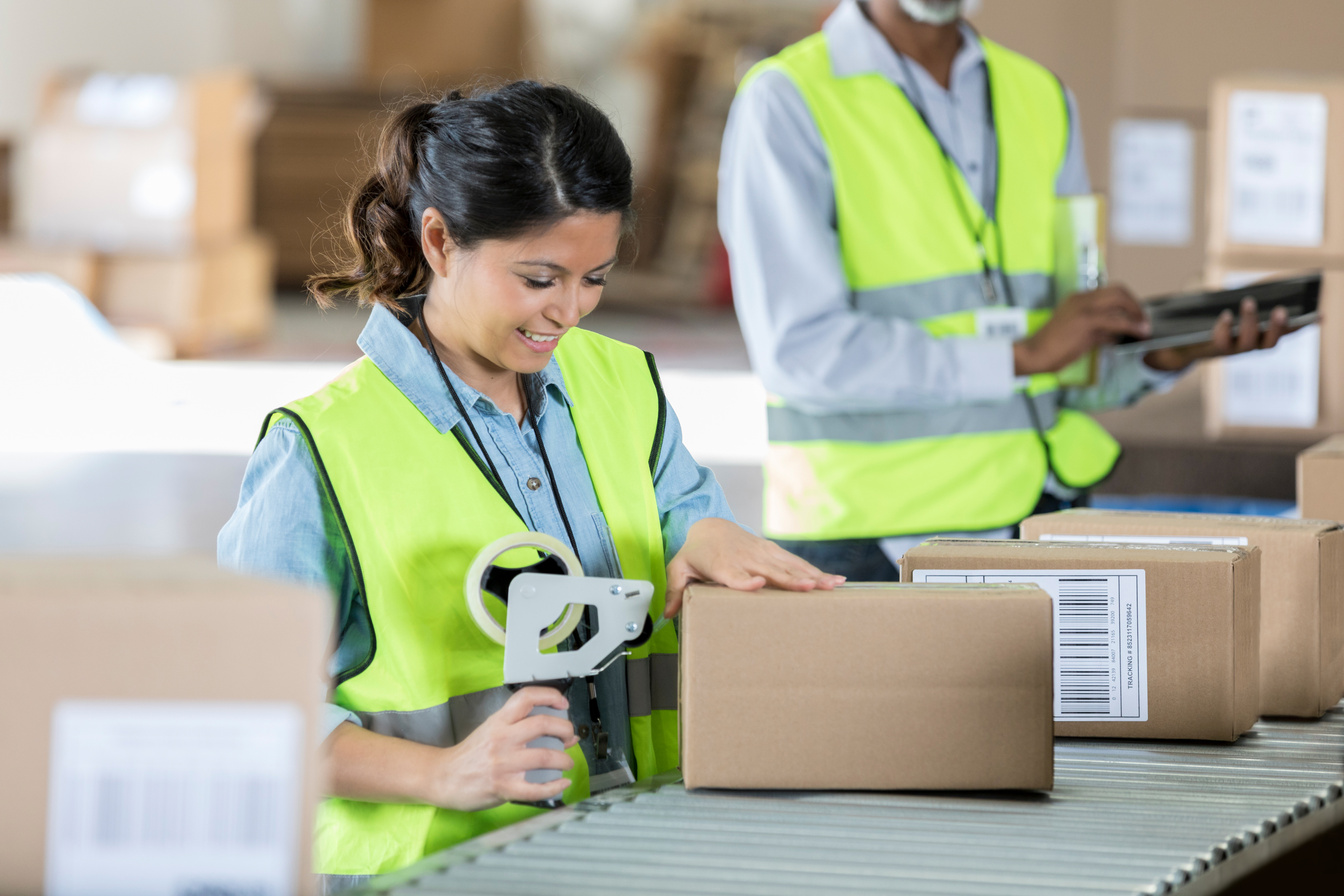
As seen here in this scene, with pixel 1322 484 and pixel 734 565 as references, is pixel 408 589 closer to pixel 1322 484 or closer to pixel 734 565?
pixel 734 565

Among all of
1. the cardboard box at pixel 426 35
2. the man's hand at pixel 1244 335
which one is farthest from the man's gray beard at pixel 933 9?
the cardboard box at pixel 426 35

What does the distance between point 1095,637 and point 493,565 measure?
Result: 566 mm

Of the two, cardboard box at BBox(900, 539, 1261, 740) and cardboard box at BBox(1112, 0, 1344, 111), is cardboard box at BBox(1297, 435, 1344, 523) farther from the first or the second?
cardboard box at BBox(1112, 0, 1344, 111)

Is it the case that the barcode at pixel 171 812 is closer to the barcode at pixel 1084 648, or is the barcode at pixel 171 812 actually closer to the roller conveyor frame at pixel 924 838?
the roller conveyor frame at pixel 924 838

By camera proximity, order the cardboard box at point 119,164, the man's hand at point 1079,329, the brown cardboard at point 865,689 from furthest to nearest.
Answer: the cardboard box at point 119,164, the man's hand at point 1079,329, the brown cardboard at point 865,689

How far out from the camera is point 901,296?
89.4 inches

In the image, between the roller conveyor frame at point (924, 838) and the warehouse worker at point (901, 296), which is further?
the warehouse worker at point (901, 296)

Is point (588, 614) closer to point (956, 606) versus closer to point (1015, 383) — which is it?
point (956, 606)

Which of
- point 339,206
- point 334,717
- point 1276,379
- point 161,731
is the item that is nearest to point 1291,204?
point 1276,379

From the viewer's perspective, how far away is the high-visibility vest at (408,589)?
1.36 meters

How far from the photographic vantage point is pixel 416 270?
1605 mm

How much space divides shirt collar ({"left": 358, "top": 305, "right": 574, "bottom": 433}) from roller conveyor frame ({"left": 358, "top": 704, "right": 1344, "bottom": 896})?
396 mm

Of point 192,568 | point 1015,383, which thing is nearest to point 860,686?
point 192,568

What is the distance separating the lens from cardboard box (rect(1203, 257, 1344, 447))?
2.66 m
